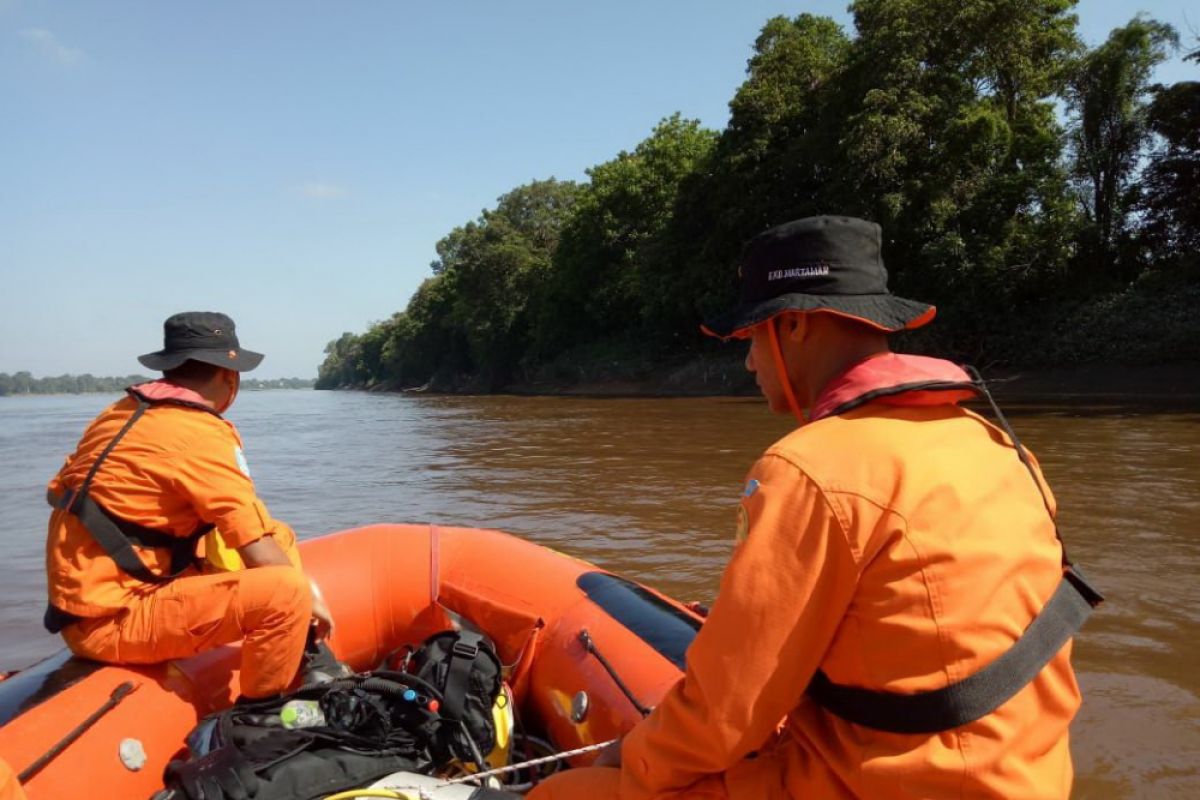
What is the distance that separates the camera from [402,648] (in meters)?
3.15

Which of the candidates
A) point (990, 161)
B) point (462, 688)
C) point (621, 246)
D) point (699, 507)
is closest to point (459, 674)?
point (462, 688)

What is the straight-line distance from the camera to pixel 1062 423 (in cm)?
1275

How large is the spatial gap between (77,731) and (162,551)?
547 millimetres

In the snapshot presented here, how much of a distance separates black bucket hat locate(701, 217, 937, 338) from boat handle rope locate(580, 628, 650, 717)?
54.2 inches

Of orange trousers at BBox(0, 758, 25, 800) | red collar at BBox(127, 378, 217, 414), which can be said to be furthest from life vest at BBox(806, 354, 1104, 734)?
red collar at BBox(127, 378, 217, 414)

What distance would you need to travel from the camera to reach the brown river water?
3.51 meters

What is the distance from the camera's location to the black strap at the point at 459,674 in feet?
8.55

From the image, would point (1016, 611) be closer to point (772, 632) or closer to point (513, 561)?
point (772, 632)

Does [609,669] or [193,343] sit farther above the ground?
[193,343]

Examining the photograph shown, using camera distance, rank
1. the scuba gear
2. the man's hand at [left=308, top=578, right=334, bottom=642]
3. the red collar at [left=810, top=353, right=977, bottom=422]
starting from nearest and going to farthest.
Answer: the red collar at [left=810, top=353, right=977, bottom=422], the scuba gear, the man's hand at [left=308, top=578, right=334, bottom=642]

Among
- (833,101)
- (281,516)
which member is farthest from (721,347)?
(281,516)

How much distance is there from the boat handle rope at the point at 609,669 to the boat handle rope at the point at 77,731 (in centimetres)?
136

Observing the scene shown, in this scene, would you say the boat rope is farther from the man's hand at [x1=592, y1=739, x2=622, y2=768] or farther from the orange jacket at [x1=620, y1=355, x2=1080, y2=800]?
the orange jacket at [x1=620, y1=355, x2=1080, y2=800]

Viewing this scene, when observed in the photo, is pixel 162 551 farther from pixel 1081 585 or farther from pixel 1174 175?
pixel 1174 175
